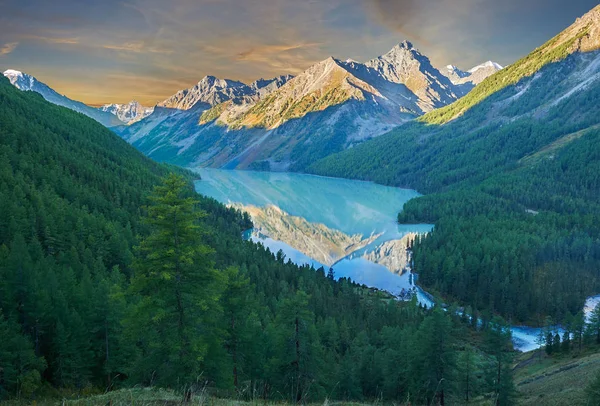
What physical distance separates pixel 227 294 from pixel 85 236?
4507 cm

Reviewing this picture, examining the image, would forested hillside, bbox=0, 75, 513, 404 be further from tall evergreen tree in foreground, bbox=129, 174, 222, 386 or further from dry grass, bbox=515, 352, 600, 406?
dry grass, bbox=515, 352, 600, 406

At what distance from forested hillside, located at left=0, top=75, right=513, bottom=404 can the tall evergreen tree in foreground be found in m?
0.06

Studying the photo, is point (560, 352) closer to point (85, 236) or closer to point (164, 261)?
point (164, 261)

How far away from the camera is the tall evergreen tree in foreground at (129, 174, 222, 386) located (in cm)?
1792

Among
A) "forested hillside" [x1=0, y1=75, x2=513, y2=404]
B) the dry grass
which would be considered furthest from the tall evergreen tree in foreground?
the dry grass

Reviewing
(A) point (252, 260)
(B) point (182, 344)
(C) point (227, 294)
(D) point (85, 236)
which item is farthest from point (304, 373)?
(A) point (252, 260)

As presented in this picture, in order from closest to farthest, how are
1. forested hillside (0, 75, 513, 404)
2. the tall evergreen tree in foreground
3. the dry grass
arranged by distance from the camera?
the tall evergreen tree in foreground → forested hillside (0, 75, 513, 404) → the dry grass

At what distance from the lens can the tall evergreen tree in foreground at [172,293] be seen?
1792 centimetres

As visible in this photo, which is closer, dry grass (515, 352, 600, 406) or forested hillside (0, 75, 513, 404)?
forested hillside (0, 75, 513, 404)

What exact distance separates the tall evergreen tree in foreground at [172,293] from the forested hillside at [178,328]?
6 centimetres

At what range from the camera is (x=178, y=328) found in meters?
18.4

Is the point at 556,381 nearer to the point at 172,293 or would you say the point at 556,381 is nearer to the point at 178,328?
the point at 178,328

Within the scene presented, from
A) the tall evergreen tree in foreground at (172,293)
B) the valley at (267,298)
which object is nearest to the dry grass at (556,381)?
the valley at (267,298)

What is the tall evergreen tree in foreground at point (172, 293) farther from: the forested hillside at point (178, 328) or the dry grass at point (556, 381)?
the dry grass at point (556, 381)
